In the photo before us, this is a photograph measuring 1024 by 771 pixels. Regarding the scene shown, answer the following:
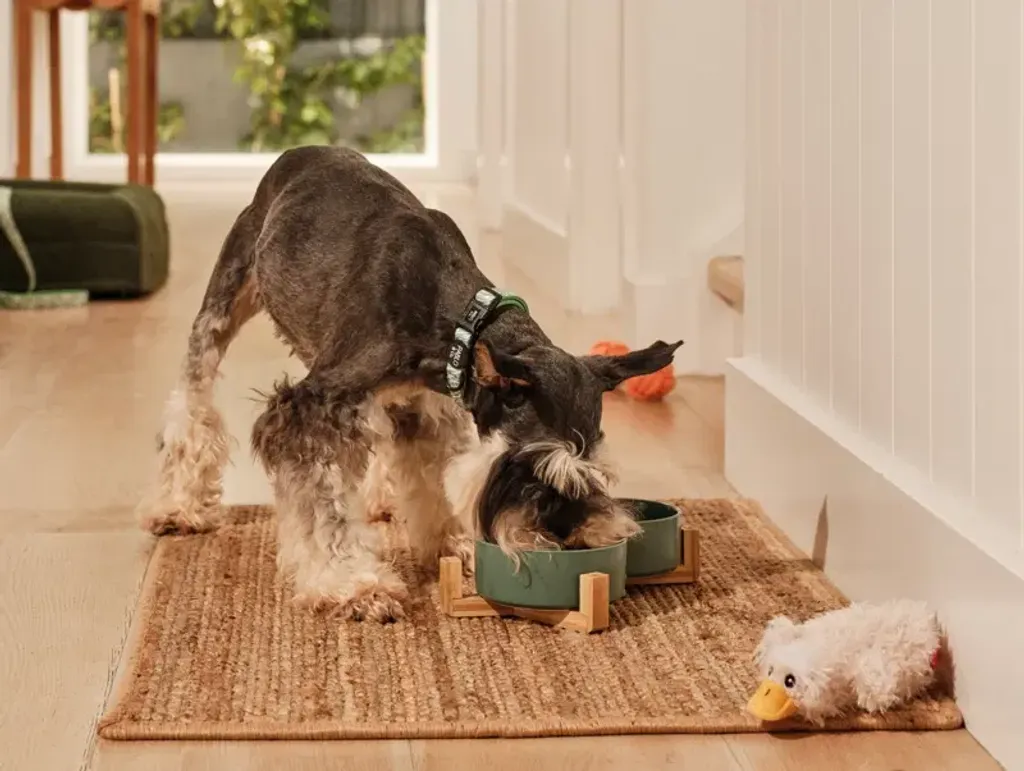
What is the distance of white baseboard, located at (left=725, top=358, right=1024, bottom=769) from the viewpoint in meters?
1.89

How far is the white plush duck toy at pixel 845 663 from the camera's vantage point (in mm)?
1973

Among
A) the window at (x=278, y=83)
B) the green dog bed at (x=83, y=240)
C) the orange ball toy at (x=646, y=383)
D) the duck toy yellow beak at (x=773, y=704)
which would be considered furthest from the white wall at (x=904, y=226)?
the window at (x=278, y=83)

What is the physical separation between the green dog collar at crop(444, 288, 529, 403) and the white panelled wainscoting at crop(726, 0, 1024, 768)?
583 mm

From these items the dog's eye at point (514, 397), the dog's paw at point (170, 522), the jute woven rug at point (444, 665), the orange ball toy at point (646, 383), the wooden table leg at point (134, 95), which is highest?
the wooden table leg at point (134, 95)

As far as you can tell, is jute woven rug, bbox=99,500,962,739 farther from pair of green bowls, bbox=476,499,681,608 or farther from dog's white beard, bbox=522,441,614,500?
dog's white beard, bbox=522,441,614,500

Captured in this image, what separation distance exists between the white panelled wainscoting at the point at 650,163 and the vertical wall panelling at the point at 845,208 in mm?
1836

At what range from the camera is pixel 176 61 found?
411 inches

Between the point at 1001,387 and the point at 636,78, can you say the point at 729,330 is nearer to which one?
the point at 636,78

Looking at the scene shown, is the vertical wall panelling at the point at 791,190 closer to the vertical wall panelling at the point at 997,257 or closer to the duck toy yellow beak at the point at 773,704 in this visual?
the vertical wall panelling at the point at 997,257

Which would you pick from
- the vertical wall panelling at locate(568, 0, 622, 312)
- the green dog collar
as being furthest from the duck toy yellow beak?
the vertical wall panelling at locate(568, 0, 622, 312)

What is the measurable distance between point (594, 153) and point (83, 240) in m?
1.95

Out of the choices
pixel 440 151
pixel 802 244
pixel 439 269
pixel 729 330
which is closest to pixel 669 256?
pixel 729 330

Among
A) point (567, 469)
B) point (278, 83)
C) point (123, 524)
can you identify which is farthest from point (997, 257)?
point (278, 83)

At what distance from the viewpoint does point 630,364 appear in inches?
93.7
